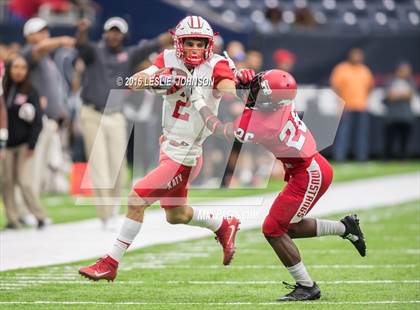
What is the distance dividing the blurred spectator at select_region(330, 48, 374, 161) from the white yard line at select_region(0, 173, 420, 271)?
285cm

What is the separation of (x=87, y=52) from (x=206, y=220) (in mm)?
4057

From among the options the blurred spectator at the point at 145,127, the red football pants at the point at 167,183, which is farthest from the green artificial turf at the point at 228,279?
the blurred spectator at the point at 145,127

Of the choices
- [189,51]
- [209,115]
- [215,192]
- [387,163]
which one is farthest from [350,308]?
[387,163]

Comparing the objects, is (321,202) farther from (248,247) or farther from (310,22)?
(310,22)

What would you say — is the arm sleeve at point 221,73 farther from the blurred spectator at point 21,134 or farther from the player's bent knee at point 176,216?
the blurred spectator at point 21,134

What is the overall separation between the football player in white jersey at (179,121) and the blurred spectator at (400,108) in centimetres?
1117

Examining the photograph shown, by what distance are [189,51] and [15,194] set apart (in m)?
5.08

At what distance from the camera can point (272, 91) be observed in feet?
23.3

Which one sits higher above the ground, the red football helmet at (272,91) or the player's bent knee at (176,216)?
the red football helmet at (272,91)

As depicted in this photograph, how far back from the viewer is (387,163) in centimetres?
1939

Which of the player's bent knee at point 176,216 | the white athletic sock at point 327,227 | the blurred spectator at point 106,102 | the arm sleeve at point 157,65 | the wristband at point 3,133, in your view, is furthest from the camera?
the blurred spectator at point 106,102

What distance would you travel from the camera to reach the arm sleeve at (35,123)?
11.4 metres

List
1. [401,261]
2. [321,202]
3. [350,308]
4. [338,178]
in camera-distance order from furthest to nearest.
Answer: [338,178], [321,202], [401,261], [350,308]

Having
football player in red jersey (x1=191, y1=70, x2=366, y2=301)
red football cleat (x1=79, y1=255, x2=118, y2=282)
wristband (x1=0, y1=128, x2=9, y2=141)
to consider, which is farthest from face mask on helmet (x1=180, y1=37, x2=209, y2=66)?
wristband (x1=0, y1=128, x2=9, y2=141)
